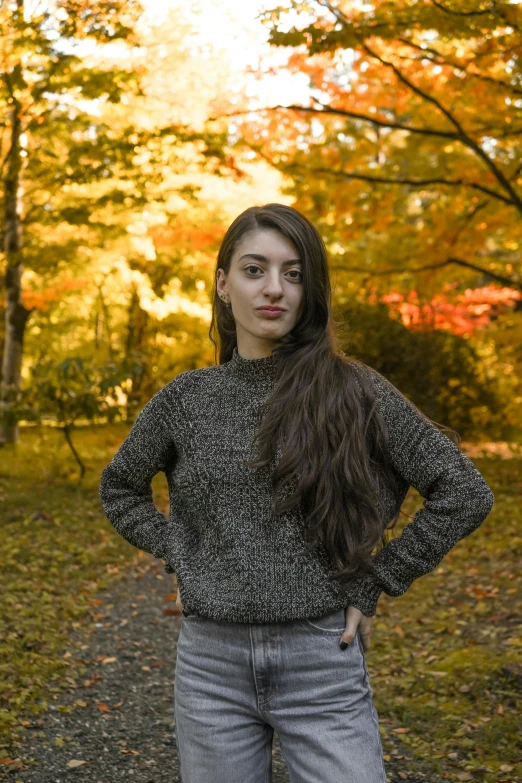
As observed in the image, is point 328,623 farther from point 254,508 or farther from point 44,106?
point 44,106

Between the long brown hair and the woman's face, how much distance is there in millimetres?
20

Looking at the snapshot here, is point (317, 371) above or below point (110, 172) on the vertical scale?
below

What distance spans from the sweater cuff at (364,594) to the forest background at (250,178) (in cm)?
296

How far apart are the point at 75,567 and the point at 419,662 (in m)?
2.87

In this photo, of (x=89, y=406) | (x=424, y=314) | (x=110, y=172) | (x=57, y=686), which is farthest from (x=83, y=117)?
(x=57, y=686)

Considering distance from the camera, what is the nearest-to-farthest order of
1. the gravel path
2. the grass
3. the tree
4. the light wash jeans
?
the light wash jeans
the gravel path
the grass
the tree

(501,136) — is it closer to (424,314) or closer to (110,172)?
(110,172)

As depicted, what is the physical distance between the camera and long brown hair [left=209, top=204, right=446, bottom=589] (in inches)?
71.2

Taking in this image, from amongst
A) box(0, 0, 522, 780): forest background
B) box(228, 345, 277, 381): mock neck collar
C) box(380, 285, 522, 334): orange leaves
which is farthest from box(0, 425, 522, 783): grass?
box(380, 285, 522, 334): orange leaves

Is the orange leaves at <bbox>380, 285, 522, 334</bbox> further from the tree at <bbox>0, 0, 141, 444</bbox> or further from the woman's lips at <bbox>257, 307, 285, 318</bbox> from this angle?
the woman's lips at <bbox>257, 307, 285, 318</bbox>

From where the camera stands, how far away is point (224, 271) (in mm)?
2137

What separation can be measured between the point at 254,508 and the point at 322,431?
0.22m

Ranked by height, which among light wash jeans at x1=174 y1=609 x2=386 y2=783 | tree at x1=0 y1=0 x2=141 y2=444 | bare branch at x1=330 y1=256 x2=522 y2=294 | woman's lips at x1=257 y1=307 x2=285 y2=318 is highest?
tree at x1=0 y1=0 x2=141 y2=444

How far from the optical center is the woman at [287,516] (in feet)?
5.76
